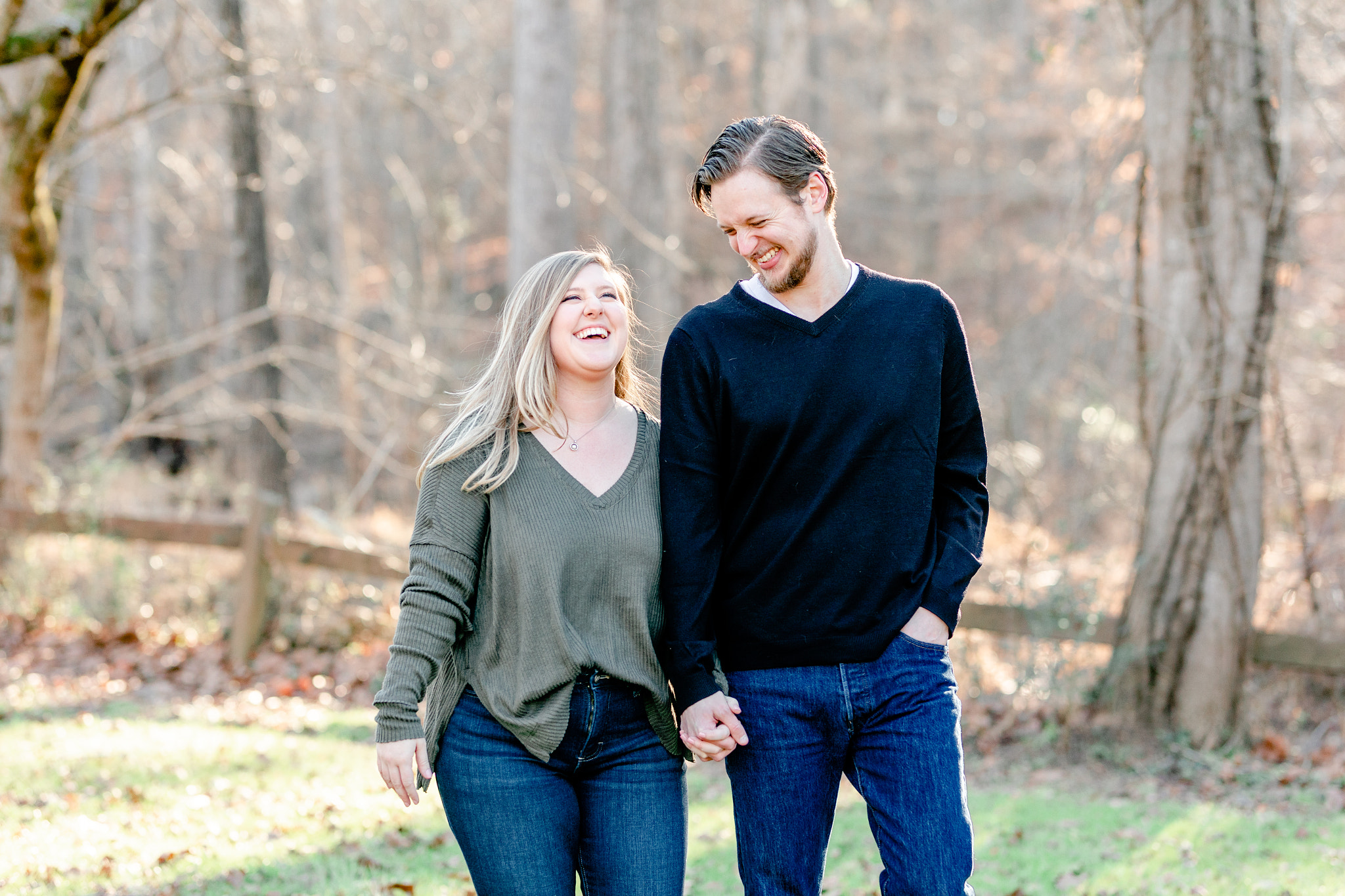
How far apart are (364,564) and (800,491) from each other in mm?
6139

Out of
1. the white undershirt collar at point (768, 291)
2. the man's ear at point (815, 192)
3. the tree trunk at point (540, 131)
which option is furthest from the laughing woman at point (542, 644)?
the tree trunk at point (540, 131)

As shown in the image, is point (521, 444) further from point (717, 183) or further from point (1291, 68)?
point (1291, 68)

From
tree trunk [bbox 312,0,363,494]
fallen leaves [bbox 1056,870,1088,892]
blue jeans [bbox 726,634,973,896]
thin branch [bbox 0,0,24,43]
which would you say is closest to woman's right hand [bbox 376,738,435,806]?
blue jeans [bbox 726,634,973,896]

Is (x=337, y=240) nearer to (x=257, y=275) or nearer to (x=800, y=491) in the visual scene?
(x=257, y=275)

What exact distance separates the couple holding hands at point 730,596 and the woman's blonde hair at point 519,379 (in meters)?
0.02

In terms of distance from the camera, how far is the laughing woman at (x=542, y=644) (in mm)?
2535

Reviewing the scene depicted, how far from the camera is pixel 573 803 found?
2607 mm

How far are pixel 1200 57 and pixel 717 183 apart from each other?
13.1ft

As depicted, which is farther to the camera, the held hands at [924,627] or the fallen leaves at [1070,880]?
the fallen leaves at [1070,880]

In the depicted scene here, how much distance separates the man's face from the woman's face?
1.14 feet

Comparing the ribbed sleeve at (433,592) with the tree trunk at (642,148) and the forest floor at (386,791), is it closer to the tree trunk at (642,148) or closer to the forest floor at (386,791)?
the forest floor at (386,791)

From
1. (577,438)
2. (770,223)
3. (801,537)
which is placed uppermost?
(770,223)

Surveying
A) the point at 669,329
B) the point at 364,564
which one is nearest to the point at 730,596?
the point at 364,564

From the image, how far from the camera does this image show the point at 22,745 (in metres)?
5.79
